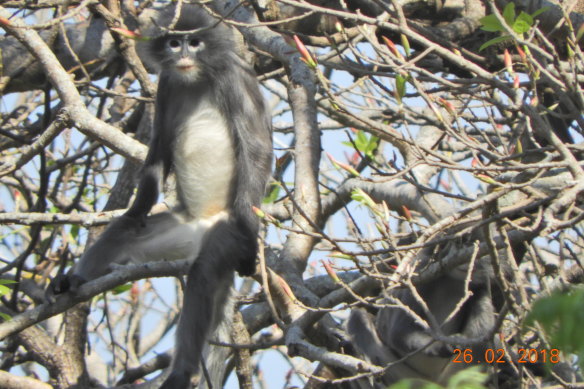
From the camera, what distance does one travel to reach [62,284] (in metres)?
3.89

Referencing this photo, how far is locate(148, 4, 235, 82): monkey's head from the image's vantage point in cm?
498

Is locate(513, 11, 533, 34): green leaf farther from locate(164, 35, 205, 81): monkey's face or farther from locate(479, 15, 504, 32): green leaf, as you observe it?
locate(164, 35, 205, 81): monkey's face

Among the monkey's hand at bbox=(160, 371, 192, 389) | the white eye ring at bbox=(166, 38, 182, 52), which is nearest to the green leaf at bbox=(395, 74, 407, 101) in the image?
the monkey's hand at bbox=(160, 371, 192, 389)

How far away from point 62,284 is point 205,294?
0.70 meters

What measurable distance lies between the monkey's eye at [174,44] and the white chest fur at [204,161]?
384 mm

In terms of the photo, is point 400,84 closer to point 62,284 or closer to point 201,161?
point 62,284

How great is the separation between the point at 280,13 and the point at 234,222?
206 centimetres

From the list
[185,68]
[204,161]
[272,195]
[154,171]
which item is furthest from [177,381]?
[272,195]

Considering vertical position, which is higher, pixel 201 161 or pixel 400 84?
pixel 201 161

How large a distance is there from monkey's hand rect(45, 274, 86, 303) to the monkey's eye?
1720 mm

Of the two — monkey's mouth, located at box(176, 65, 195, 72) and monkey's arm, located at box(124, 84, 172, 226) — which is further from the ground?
monkey's mouth, located at box(176, 65, 195, 72)

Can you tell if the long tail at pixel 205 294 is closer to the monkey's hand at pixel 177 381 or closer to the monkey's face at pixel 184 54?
→ the monkey's hand at pixel 177 381

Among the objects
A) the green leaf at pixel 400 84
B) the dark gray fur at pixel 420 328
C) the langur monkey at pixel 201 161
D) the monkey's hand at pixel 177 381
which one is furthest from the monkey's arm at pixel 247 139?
the green leaf at pixel 400 84

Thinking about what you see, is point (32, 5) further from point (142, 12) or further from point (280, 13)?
point (280, 13)
